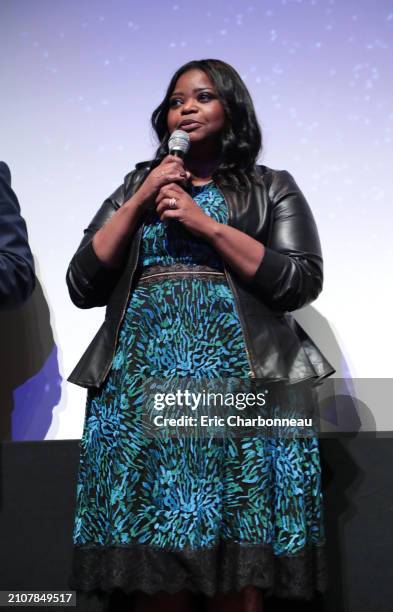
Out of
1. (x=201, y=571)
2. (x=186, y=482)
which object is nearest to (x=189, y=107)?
(x=186, y=482)

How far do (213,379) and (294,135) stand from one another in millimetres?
1095

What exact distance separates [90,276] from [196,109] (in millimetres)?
431

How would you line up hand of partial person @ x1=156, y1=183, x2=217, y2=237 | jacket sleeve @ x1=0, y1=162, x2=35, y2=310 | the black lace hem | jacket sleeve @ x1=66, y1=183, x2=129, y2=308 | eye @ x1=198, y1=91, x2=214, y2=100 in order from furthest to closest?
jacket sleeve @ x1=0, y1=162, x2=35, y2=310, eye @ x1=198, y1=91, x2=214, y2=100, jacket sleeve @ x1=66, y1=183, x2=129, y2=308, hand of partial person @ x1=156, y1=183, x2=217, y2=237, the black lace hem

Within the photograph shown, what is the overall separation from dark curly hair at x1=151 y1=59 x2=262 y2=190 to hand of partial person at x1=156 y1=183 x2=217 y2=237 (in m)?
0.21

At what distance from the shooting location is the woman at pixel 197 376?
52.8 inches

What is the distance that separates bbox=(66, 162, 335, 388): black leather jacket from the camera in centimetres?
146

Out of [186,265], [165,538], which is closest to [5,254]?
[186,265]

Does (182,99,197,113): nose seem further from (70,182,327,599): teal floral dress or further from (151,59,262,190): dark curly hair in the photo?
(70,182,327,599): teal floral dress

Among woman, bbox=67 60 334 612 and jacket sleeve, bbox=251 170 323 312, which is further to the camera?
jacket sleeve, bbox=251 170 323 312

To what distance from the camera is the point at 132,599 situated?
1621 mm

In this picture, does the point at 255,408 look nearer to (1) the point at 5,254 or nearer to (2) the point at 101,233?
(2) the point at 101,233

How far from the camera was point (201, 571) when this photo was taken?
4.28ft

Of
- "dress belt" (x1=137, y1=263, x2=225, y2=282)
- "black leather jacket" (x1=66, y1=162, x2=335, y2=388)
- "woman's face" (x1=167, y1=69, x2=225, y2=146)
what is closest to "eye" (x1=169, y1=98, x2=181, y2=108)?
"woman's face" (x1=167, y1=69, x2=225, y2=146)

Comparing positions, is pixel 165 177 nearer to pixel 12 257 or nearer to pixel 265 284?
pixel 265 284
